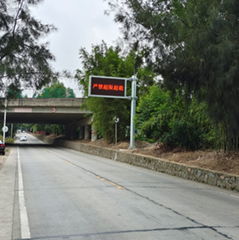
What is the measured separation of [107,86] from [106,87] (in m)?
0.13

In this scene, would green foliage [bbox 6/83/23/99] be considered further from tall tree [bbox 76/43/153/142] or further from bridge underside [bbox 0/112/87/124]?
bridge underside [bbox 0/112/87/124]

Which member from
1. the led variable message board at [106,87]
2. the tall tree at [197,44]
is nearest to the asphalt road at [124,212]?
the tall tree at [197,44]

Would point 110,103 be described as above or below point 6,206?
above

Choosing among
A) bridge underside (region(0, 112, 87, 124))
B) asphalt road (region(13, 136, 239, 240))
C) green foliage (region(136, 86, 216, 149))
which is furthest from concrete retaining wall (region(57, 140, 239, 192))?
bridge underside (region(0, 112, 87, 124))

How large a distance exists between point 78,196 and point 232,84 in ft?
17.7

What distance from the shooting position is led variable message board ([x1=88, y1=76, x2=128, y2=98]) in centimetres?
2650

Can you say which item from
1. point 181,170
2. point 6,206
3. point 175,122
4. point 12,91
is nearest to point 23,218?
point 6,206

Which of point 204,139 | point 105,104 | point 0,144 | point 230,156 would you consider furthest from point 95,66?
point 230,156

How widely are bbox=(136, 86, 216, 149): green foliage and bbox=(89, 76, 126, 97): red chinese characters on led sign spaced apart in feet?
8.61

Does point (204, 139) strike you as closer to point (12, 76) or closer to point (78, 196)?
point (12, 76)

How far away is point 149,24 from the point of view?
12773 mm

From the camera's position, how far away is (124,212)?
8.05 m

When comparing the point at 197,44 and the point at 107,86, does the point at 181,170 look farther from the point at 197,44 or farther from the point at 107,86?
the point at 107,86

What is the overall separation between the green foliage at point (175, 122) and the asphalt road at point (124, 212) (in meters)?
7.74
